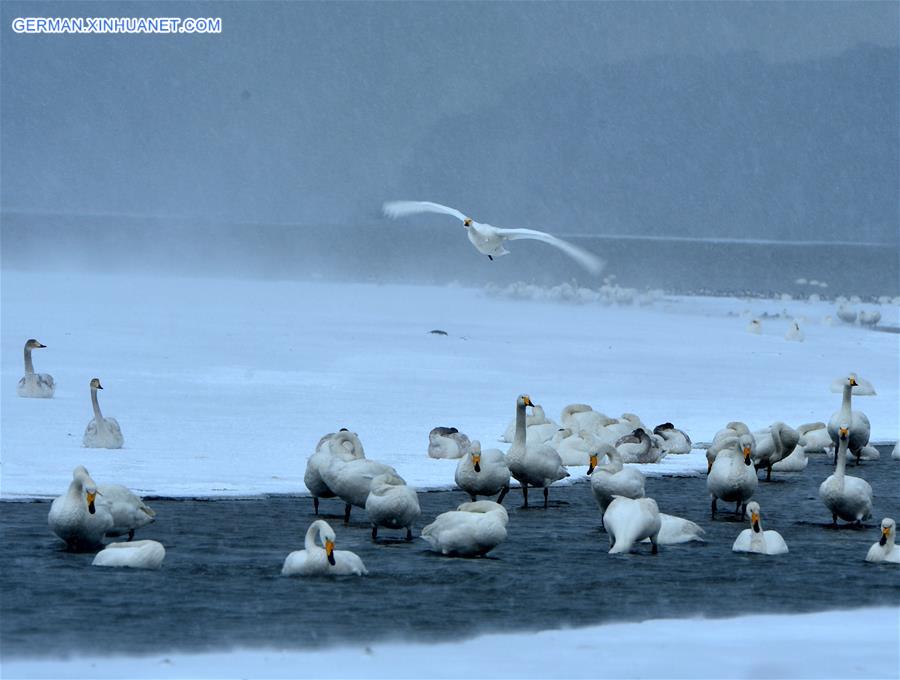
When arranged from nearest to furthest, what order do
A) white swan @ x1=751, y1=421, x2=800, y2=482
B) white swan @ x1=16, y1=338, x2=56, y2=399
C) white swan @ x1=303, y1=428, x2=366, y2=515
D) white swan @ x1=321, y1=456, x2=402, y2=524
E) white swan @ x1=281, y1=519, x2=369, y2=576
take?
1. white swan @ x1=281, y1=519, x2=369, y2=576
2. white swan @ x1=321, y1=456, x2=402, y2=524
3. white swan @ x1=303, y1=428, x2=366, y2=515
4. white swan @ x1=751, y1=421, x2=800, y2=482
5. white swan @ x1=16, y1=338, x2=56, y2=399

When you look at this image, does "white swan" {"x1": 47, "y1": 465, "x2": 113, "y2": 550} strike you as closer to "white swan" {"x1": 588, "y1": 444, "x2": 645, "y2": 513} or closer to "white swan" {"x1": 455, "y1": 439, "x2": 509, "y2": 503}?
"white swan" {"x1": 455, "y1": 439, "x2": 509, "y2": 503}

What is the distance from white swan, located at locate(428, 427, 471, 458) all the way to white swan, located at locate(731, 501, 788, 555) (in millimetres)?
5190

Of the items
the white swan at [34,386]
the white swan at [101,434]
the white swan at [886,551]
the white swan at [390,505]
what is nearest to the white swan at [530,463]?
the white swan at [390,505]

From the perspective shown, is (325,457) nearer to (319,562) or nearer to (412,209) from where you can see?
(319,562)

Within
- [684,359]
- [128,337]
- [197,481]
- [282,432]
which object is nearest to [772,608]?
[197,481]

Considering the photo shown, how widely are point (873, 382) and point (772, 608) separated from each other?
734 inches

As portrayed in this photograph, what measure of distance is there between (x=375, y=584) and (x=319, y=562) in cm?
43

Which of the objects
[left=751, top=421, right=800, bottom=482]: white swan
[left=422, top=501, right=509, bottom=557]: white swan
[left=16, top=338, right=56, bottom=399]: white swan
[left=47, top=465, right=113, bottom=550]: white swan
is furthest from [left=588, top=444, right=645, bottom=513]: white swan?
[left=16, top=338, right=56, bottom=399]: white swan

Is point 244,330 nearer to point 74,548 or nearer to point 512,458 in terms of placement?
point 512,458

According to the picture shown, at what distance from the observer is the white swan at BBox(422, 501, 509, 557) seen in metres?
12.1

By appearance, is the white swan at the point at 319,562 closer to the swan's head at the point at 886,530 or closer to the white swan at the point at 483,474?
the white swan at the point at 483,474

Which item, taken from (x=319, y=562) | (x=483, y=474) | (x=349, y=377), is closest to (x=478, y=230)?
(x=349, y=377)

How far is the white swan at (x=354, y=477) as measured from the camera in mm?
13508

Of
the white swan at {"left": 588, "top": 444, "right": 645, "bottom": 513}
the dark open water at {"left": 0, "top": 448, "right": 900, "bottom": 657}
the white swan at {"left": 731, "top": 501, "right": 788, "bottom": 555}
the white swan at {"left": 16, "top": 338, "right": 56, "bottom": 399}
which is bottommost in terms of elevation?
the dark open water at {"left": 0, "top": 448, "right": 900, "bottom": 657}
